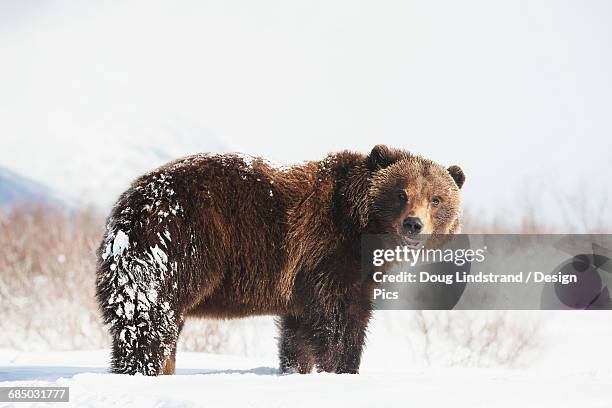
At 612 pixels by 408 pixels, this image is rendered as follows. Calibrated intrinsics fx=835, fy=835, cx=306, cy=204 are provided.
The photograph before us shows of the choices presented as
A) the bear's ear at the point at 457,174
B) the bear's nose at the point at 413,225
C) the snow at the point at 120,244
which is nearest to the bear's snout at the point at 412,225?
the bear's nose at the point at 413,225

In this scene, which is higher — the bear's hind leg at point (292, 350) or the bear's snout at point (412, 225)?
the bear's snout at point (412, 225)

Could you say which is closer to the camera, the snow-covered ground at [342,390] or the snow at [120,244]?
the snow-covered ground at [342,390]

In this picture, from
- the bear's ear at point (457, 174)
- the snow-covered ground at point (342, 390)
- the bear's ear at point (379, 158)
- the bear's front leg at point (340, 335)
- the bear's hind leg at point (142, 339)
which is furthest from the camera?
the bear's ear at point (457, 174)

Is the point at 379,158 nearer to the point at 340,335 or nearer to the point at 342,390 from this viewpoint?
the point at 340,335

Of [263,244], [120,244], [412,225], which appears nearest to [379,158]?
[412,225]

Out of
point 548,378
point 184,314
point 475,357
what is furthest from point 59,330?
point 548,378

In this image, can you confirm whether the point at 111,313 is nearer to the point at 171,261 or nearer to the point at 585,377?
the point at 171,261

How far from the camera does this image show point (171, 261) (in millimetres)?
6406

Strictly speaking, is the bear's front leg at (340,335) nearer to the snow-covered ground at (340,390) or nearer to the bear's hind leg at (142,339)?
the snow-covered ground at (340,390)

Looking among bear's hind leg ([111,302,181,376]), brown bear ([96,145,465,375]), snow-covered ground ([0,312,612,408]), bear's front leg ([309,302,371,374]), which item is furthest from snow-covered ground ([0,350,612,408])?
bear's front leg ([309,302,371,374])

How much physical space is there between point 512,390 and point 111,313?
119 inches

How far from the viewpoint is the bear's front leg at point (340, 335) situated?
7.21m

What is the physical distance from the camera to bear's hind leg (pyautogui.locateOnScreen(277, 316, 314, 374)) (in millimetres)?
7754

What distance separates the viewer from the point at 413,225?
23.9ft
